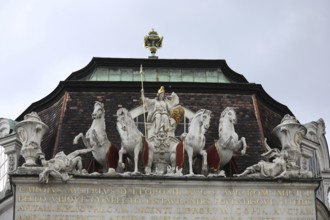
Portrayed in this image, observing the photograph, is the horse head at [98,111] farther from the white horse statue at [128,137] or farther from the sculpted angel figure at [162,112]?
the sculpted angel figure at [162,112]


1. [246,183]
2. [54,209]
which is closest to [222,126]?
[246,183]

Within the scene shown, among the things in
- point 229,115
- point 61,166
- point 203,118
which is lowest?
point 61,166

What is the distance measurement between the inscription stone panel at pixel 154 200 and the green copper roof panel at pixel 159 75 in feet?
26.0

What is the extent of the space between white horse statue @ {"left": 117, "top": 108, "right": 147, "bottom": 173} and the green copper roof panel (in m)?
6.08

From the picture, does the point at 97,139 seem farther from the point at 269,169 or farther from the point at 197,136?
the point at 269,169

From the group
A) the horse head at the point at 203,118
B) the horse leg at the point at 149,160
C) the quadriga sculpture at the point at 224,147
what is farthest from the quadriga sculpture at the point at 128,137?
the quadriga sculpture at the point at 224,147

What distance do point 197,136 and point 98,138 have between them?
321 cm

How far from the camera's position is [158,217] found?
5691 centimetres

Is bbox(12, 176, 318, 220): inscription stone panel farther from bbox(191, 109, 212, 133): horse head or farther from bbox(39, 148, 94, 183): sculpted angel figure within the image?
bbox(191, 109, 212, 133): horse head

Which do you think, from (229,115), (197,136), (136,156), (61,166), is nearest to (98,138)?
(136,156)

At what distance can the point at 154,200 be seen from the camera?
57219 mm

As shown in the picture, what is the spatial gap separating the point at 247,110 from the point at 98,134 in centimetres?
681

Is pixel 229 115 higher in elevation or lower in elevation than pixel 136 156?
higher

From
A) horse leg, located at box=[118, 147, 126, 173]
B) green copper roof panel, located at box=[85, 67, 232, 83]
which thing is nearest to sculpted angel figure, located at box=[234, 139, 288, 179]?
horse leg, located at box=[118, 147, 126, 173]
